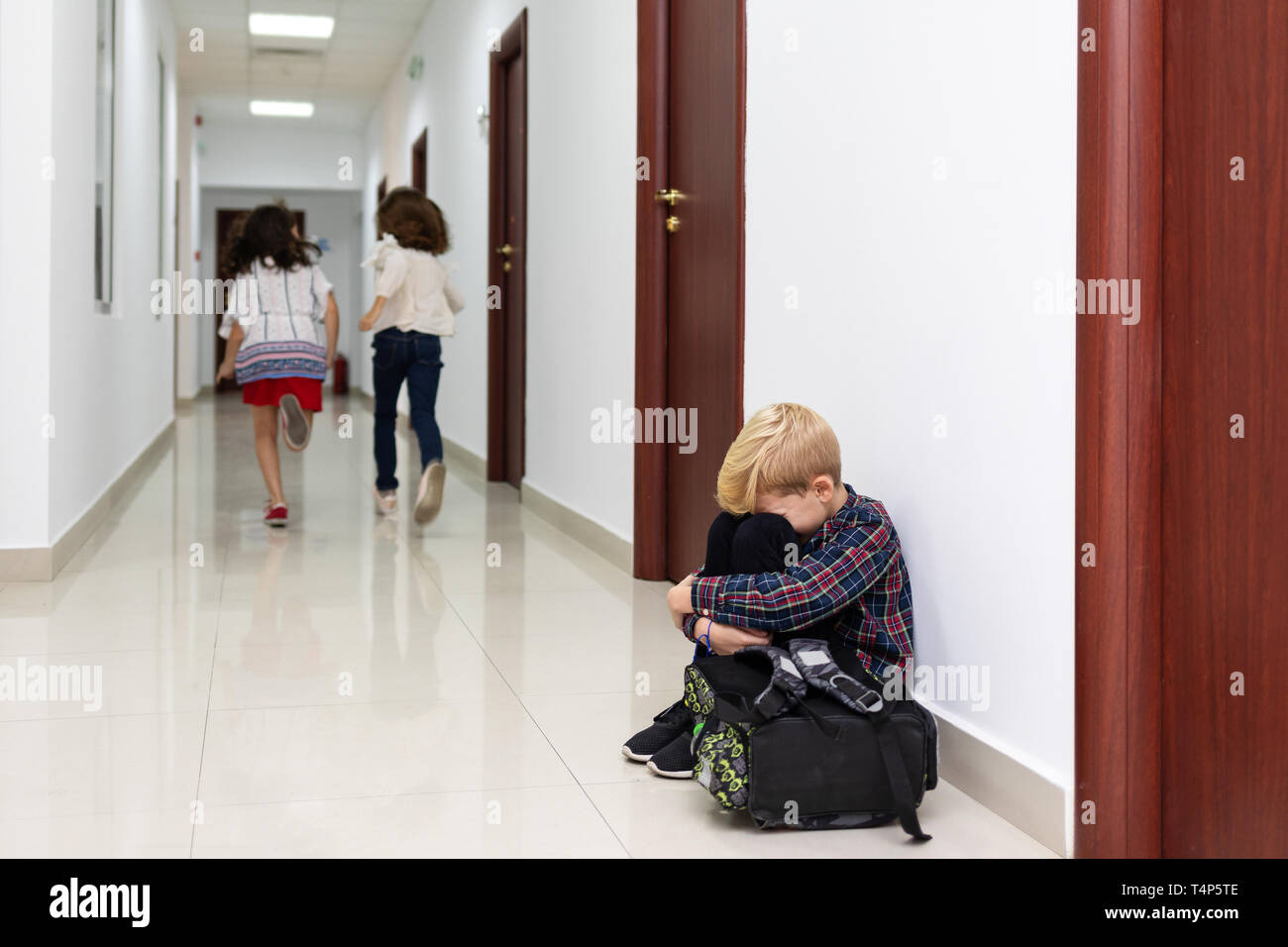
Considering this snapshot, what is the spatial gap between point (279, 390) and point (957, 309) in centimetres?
349

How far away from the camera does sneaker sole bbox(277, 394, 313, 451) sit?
4875 mm

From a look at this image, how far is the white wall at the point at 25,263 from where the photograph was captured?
360cm

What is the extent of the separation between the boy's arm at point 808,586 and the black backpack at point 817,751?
0.08 metres

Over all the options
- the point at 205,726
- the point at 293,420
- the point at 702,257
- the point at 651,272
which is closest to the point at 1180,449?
the point at 205,726

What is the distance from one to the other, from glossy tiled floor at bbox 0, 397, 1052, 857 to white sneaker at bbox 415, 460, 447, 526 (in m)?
0.12

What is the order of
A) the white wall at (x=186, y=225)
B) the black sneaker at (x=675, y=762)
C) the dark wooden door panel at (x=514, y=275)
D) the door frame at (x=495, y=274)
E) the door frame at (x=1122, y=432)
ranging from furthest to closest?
the white wall at (x=186, y=225) → the door frame at (x=495, y=274) → the dark wooden door panel at (x=514, y=275) → the black sneaker at (x=675, y=762) → the door frame at (x=1122, y=432)

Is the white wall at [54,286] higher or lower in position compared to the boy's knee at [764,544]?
higher

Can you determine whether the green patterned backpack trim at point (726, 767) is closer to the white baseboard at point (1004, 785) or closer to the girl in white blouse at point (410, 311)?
the white baseboard at point (1004, 785)

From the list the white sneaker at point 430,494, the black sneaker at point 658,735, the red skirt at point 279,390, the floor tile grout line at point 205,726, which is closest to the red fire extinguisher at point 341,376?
the red skirt at point 279,390

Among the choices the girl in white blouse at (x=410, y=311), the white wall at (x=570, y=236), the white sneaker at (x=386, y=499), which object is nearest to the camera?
the white wall at (x=570, y=236)

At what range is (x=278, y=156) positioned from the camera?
15.2 meters

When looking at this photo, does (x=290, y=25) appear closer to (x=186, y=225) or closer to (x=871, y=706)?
(x=186, y=225)

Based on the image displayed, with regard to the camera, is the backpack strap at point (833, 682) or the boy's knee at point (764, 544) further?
the boy's knee at point (764, 544)

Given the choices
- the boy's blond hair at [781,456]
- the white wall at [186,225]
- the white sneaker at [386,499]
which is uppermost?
the white wall at [186,225]
